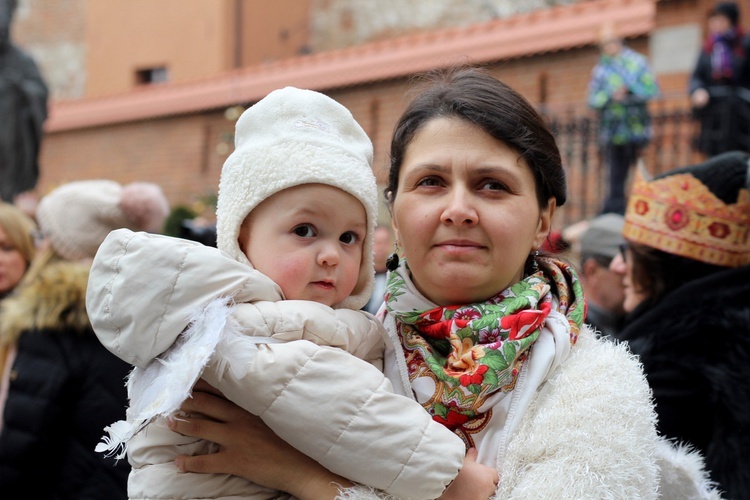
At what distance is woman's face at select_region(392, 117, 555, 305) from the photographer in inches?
75.0

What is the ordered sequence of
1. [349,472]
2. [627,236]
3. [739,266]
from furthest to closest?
1. [627,236]
2. [739,266]
3. [349,472]

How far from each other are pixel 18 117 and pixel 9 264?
17.2 feet

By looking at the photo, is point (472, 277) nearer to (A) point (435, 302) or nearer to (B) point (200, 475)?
(A) point (435, 302)

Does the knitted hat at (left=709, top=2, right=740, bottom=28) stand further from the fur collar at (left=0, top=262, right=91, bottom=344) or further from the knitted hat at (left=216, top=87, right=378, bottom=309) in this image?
the knitted hat at (left=216, top=87, right=378, bottom=309)

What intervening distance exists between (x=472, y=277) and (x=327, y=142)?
1.44 feet

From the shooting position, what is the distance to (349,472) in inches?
66.4

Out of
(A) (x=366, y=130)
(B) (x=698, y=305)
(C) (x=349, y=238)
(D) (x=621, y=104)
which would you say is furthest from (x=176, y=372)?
(A) (x=366, y=130)

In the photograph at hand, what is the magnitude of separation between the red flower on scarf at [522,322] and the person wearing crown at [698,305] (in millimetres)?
1174

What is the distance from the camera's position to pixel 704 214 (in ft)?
10.1

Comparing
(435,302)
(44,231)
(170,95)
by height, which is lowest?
(170,95)

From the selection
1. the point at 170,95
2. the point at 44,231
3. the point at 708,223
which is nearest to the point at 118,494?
the point at 44,231

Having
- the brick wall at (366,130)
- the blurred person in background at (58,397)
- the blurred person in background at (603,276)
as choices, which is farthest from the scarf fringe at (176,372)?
the brick wall at (366,130)

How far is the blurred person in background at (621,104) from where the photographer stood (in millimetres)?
8359

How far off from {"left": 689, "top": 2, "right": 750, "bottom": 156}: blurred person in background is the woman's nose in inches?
265
